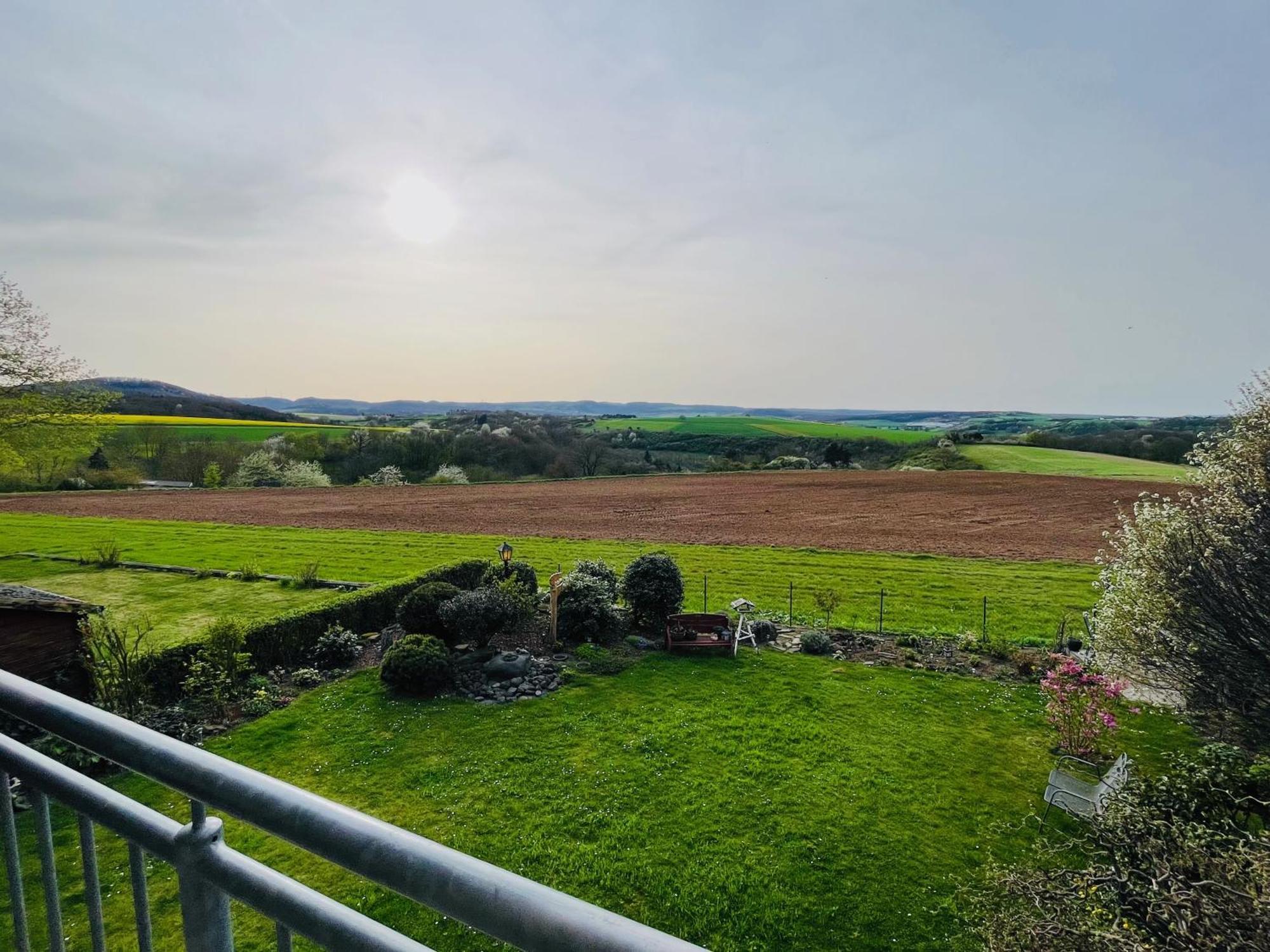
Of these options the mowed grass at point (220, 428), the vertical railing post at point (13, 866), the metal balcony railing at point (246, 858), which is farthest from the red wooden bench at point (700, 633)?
the mowed grass at point (220, 428)

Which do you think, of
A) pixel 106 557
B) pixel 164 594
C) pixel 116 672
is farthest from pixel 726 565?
pixel 106 557

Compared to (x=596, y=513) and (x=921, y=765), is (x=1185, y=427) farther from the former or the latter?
(x=921, y=765)

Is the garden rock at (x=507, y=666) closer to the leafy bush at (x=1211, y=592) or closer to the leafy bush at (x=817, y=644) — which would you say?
the leafy bush at (x=817, y=644)

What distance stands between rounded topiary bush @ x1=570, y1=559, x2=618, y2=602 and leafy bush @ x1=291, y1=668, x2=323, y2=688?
5281 mm

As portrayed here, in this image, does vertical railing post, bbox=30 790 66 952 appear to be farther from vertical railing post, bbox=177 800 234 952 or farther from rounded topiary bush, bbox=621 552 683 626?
rounded topiary bush, bbox=621 552 683 626

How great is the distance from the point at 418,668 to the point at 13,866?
30.1ft

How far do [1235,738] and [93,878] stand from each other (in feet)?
32.4

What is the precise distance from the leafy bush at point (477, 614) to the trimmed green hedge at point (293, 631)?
2.51m

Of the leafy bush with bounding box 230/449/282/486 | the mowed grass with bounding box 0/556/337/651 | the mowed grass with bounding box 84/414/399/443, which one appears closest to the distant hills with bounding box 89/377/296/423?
the mowed grass with bounding box 84/414/399/443

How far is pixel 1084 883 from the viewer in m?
4.39

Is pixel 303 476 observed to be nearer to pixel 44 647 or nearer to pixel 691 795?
pixel 44 647

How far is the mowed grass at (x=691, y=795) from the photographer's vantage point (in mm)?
6055

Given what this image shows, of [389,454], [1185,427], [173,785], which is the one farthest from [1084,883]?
[1185,427]

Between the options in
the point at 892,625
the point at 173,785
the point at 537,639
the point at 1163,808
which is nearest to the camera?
the point at 173,785
